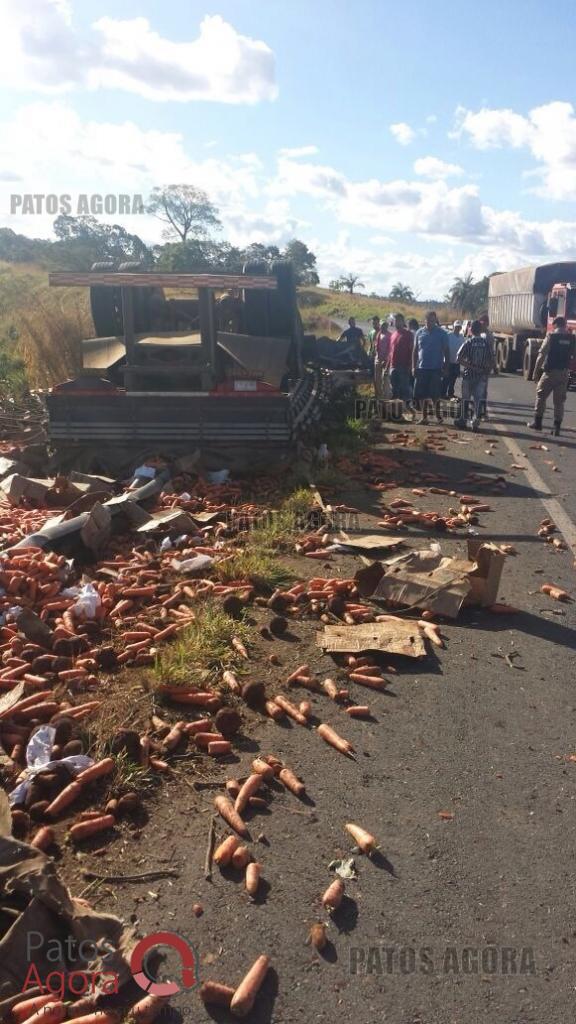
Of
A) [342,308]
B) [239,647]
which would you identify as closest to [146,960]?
[239,647]

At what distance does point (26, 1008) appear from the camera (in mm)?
2605

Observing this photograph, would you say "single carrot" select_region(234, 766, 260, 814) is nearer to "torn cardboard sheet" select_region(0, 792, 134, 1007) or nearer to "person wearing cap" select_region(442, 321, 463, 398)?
"torn cardboard sheet" select_region(0, 792, 134, 1007)

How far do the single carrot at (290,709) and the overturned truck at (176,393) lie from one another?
600cm

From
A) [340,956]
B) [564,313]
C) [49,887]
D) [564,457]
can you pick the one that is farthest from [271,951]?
[564,313]

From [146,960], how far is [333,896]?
75 centimetres

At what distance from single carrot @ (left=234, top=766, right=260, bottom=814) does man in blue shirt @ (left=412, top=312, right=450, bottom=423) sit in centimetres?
1283

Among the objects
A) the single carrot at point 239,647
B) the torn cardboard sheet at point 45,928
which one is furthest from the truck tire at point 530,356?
the torn cardboard sheet at point 45,928

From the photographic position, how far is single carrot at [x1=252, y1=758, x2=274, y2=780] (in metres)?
3.96

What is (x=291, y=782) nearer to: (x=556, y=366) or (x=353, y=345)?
(x=556, y=366)

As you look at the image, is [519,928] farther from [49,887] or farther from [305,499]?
[305,499]

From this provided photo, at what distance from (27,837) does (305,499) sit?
6012 mm

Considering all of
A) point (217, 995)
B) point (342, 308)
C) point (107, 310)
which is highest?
point (342, 308)

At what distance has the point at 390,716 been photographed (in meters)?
4.62

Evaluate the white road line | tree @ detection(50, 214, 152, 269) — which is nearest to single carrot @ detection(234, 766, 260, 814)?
the white road line
